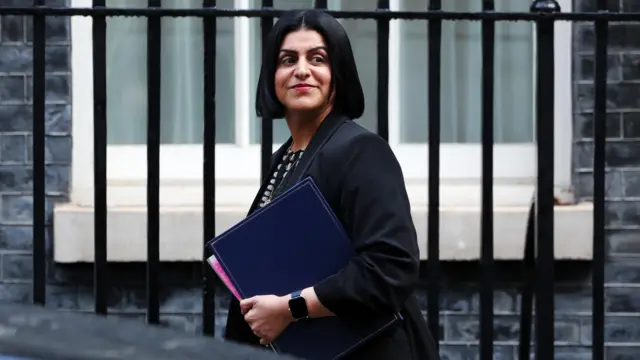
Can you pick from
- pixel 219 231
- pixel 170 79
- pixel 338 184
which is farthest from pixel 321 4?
pixel 170 79

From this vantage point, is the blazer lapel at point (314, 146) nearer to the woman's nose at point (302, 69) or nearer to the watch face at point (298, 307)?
the woman's nose at point (302, 69)

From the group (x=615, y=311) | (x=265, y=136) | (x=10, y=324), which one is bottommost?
(x=615, y=311)

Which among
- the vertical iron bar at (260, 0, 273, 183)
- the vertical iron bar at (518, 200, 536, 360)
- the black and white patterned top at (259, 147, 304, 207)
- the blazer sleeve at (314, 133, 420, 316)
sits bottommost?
the vertical iron bar at (518, 200, 536, 360)

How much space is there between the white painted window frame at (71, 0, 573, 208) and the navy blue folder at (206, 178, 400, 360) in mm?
2336

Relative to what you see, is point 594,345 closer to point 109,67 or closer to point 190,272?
point 190,272

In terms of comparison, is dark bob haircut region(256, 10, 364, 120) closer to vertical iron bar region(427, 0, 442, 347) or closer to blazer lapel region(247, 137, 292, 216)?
blazer lapel region(247, 137, 292, 216)

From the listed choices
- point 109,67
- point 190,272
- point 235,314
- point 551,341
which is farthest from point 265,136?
point 109,67

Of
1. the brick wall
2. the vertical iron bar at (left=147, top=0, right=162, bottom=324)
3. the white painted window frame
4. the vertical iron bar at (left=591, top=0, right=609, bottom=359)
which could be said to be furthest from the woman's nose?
the brick wall

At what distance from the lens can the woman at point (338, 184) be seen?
8.95 ft

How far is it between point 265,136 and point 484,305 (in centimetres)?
88

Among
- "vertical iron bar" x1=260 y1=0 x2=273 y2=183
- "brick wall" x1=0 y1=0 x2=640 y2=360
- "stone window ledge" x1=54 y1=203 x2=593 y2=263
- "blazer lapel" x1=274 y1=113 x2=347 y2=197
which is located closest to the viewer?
"blazer lapel" x1=274 y1=113 x2=347 y2=197

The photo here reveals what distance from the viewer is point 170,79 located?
218 inches

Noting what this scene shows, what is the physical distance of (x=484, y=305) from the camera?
12.5 ft

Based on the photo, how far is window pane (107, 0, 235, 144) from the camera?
5.50 m
